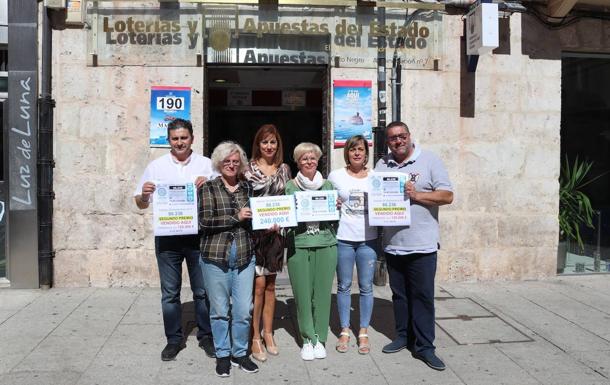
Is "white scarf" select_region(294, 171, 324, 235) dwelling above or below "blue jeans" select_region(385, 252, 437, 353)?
above

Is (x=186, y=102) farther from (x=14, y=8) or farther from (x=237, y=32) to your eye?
(x=14, y=8)

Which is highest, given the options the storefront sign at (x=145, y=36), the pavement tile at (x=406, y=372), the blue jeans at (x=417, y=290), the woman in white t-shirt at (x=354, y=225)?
the storefront sign at (x=145, y=36)

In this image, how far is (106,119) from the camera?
6.81 meters

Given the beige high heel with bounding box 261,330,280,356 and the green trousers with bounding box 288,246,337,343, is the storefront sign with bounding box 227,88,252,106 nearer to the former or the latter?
the green trousers with bounding box 288,246,337,343

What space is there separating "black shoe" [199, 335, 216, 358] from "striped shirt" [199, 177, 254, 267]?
0.94 metres

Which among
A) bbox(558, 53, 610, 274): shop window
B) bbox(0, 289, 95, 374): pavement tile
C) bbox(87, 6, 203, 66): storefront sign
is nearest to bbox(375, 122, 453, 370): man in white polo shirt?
bbox(0, 289, 95, 374): pavement tile

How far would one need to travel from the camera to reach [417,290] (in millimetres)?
4422

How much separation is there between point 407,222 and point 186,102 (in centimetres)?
367

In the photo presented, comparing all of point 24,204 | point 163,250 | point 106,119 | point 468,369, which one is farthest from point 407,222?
point 24,204

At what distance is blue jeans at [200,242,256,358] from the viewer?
404 cm

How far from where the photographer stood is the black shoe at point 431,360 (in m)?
4.24

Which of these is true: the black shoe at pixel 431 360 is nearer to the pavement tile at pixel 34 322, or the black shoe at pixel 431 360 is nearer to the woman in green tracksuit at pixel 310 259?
the woman in green tracksuit at pixel 310 259

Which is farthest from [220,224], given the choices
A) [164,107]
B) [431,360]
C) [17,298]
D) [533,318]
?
[17,298]

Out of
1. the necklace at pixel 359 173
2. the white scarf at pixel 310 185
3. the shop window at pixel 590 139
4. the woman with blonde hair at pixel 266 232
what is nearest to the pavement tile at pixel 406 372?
the woman with blonde hair at pixel 266 232
